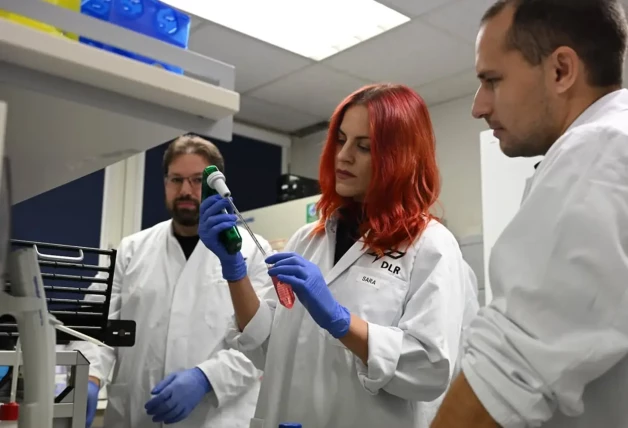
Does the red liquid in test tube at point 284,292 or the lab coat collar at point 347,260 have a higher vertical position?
the lab coat collar at point 347,260

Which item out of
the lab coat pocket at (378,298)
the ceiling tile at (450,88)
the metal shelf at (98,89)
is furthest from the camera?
the ceiling tile at (450,88)

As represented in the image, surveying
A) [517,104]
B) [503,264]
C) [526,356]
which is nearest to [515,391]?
[526,356]

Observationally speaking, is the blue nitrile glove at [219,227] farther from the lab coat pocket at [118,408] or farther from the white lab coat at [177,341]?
the lab coat pocket at [118,408]

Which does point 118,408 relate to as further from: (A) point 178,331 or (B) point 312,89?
(B) point 312,89

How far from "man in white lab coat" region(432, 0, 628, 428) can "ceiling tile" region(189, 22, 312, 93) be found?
6.81ft

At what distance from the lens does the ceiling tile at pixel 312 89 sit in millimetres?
3092

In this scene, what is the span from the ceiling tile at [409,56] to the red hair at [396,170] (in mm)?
1398

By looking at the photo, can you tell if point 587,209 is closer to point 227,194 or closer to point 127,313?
point 227,194

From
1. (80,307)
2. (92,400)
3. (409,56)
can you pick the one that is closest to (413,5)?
(409,56)

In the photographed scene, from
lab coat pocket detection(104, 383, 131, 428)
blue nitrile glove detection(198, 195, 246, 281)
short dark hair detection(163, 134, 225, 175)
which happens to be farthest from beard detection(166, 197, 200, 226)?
blue nitrile glove detection(198, 195, 246, 281)

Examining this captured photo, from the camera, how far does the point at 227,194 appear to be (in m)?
1.10

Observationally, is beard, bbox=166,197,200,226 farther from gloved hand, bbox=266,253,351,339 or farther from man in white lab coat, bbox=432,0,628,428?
man in white lab coat, bbox=432,0,628,428

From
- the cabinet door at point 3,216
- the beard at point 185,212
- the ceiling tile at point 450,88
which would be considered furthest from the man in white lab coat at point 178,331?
the ceiling tile at point 450,88

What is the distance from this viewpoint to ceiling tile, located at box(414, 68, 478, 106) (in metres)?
3.07
